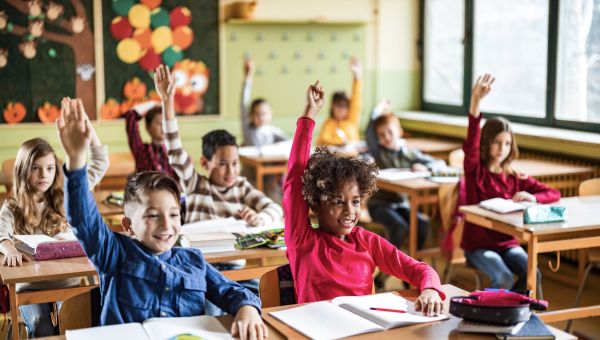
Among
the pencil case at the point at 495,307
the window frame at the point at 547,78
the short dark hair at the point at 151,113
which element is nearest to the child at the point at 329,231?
the pencil case at the point at 495,307

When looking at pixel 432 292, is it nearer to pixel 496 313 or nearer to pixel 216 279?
pixel 496 313

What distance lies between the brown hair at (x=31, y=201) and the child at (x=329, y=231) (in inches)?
48.1

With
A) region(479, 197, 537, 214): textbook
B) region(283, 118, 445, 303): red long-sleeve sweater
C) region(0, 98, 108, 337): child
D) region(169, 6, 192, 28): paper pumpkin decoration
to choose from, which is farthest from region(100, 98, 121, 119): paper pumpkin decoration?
region(283, 118, 445, 303): red long-sleeve sweater

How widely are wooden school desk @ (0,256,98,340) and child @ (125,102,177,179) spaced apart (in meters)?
1.58

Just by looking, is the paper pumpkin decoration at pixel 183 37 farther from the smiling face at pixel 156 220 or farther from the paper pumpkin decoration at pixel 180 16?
the smiling face at pixel 156 220

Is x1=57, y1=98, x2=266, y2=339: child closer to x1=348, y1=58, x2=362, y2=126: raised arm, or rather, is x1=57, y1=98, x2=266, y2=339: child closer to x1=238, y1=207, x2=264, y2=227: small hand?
x1=238, y1=207, x2=264, y2=227: small hand

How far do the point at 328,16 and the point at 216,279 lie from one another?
5.06 m

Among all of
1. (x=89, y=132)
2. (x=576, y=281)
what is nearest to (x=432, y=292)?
(x=89, y=132)

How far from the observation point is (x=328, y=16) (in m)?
6.87

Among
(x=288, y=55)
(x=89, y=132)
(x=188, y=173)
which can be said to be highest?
(x=288, y=55)

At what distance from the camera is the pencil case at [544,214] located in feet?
11.0

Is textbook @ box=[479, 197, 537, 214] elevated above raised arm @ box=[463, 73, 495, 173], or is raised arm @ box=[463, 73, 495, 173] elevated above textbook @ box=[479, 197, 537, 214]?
raised arm @ box=[463, 73, 495, 173]

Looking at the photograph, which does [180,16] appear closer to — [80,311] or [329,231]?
[329,231]

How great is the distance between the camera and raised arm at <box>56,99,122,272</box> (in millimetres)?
1732
